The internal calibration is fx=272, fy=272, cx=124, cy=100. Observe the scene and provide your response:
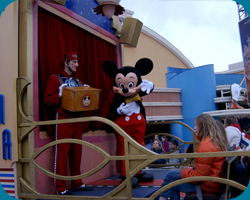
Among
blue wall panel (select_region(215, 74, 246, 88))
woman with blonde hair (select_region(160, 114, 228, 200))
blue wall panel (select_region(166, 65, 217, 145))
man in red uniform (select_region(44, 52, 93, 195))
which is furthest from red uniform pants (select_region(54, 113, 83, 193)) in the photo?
blue wall panel (select_region(215, 74, 246, 88))

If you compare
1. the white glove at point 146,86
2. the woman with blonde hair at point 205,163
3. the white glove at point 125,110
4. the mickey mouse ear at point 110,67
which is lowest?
the woman with blonde hair at point 205,163

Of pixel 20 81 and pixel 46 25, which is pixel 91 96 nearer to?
pixel 20 81

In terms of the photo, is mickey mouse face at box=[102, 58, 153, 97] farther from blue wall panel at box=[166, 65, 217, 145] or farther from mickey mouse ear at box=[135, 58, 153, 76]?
blue wall panel at box=[166, 65, 217, 145]

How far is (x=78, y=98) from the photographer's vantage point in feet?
9.56

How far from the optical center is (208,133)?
2.37m

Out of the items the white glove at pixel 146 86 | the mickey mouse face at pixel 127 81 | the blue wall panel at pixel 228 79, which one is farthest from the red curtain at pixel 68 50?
the blue wall panel at pixel 228 79

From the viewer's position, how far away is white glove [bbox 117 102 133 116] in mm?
3467

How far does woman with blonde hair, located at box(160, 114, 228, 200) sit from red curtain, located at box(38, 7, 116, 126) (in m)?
1.71

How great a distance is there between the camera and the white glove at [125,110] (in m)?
3.47

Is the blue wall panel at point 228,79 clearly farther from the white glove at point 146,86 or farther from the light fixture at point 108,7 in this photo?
the white glove at point 146,86

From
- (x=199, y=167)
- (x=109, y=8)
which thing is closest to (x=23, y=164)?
(x=199, y=167)

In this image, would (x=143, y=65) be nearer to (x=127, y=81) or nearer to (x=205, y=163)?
(x=127, y=81)

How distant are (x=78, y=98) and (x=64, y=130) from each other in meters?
Result: 0.41

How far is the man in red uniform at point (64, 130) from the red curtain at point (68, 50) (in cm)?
15
